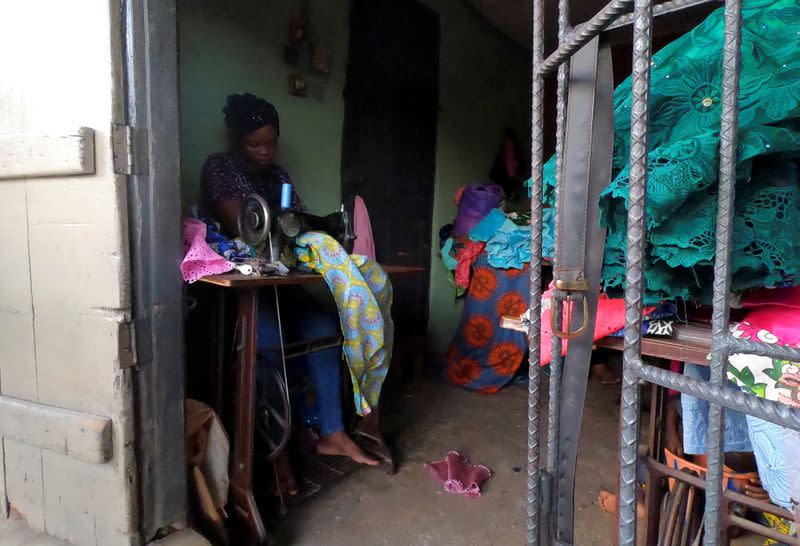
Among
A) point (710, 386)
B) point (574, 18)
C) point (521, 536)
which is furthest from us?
point (574, 18)

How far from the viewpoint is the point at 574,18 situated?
379 centimetres

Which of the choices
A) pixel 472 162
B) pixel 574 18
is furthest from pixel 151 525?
pixel 574 18

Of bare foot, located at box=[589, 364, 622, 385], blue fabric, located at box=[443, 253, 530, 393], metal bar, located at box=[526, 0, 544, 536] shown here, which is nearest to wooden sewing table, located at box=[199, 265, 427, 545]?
metal bar, located at box=[526, 0, 544, 536]

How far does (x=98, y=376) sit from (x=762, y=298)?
5.71 ft

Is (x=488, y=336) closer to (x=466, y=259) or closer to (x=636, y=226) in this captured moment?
(x=466, y=259)

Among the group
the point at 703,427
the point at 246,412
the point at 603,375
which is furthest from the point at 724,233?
the point at 603,375

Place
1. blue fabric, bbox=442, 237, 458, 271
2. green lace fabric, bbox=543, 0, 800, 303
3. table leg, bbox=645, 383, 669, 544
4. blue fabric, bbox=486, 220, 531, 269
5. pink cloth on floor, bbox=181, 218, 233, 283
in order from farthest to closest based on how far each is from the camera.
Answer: blue fabric, bbox=442, 237, 458, 271, blue fabric, bbox=486, 220, 531, 269, pink cloth on floor, bbox=181, 218, 233, 283, table leg, bbox=645, 383, 669, 544, green lace fabric, bbox=543, 0, 800, 303

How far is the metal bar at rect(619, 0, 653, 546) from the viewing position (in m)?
0.55

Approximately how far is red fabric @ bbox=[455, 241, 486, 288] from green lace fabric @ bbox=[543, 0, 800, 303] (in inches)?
111

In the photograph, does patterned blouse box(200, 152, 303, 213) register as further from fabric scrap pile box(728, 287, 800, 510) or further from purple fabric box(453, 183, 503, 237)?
purple fabric box(453, 183, 503, 237)

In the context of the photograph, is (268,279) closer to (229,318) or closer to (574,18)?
(229,318)

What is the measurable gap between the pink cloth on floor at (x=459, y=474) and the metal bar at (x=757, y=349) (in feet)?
5.53

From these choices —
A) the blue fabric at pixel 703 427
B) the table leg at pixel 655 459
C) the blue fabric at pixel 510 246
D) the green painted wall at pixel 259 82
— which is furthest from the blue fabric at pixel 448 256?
the blue fabric at pixel 703 427

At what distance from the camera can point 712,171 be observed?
70cm
